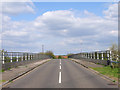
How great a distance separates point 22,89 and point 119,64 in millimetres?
12874

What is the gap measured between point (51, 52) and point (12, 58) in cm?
10887

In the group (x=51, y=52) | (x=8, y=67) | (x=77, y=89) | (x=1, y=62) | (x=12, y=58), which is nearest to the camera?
(x=77, y=89)

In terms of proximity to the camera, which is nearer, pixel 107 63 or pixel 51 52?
pixel 107 63

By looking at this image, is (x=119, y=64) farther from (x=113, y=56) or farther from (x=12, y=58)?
(x=12, y=58)

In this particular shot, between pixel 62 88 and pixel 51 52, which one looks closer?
pixel 62 88

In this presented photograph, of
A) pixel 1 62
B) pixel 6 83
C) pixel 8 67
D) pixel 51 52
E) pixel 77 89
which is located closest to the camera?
pixel 77 89

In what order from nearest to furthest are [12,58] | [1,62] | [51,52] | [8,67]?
[1,62]
[8,67]
[12,58]
[51,52]

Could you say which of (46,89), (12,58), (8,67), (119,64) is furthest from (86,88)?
(12,58)

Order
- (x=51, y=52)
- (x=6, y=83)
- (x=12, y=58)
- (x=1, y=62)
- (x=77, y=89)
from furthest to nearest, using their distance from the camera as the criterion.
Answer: (x=51, y=52)
(x=12, y=58)
(x=1, y=62)
(x=6, y=83)
(x=77, y=89)

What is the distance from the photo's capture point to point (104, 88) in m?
10.1

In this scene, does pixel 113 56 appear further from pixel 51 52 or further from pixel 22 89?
pixel 51 52

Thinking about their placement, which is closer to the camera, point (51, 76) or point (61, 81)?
point (61, 81)

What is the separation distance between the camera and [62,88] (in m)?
10.2

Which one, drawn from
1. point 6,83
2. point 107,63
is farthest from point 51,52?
point 6,83
